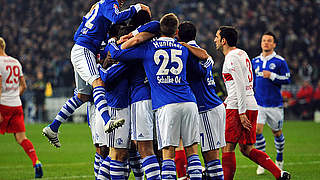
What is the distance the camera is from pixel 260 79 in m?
11.2

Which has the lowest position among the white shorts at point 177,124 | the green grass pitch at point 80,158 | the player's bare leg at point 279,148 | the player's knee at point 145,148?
the green grass pitch at point 80,158

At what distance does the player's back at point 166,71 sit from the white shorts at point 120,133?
58cm

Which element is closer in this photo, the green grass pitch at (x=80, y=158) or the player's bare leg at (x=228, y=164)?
the player's bare leg at (x=228, y=164)

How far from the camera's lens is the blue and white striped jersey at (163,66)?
6445 millimetres

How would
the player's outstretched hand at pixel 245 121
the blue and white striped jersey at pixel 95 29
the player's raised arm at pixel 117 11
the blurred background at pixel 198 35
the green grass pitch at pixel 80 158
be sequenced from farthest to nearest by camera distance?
the blurred background at pixel 198 35 < the green grass pitch at pixel 80 158 < the player's outstretched hand at pixel 245 121 < the blue and white striped jersey at pixel 95 29 < the player's raised arm at pixel 117 11

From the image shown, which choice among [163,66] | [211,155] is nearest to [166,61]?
[163,66]

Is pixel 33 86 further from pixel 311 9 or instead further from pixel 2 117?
pixel 2 117

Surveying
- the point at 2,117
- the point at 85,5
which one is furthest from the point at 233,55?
the point at 85,5

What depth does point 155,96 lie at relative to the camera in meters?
6.52

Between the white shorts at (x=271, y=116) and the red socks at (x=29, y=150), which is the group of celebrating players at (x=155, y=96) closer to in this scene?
the red socks at (x=29, y=150)

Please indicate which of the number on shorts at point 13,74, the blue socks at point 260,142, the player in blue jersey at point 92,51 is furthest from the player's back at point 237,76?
the number on shorts at point 13,74

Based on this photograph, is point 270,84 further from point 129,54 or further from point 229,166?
point 129,54

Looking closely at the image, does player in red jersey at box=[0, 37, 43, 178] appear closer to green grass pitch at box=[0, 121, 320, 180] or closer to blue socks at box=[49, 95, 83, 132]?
green grass pitch at box=[0, 121, 320, 180]

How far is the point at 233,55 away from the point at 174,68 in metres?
1.72
